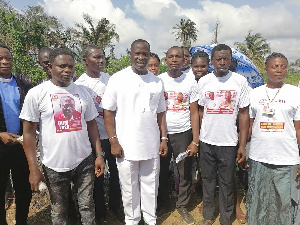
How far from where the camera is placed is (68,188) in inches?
95.2

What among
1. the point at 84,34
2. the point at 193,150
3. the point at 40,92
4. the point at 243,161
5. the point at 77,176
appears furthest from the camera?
the point at 84,34

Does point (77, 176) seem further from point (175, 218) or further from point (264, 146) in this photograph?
point (264, 146)

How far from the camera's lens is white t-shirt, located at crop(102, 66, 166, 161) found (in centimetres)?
266

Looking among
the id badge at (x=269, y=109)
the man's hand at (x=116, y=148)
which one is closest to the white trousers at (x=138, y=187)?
the man's hand at (x=116, y=148)

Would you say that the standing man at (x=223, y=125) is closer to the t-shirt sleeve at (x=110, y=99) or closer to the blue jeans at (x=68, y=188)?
the t-shirt sleeve at (x=110, y=99)

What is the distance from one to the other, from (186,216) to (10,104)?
2507 mm

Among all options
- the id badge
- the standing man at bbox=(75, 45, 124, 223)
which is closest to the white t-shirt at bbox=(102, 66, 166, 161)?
the standing man at bbox=(75, 45, 124, 223)

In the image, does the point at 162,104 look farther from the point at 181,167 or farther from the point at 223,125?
the point at 181,167

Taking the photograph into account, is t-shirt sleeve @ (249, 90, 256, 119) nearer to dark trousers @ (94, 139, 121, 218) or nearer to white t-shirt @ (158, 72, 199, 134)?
white t-shirt @ (158, 72, 199, 134)

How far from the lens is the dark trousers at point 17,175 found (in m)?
2.69

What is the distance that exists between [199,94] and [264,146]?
3.08ft

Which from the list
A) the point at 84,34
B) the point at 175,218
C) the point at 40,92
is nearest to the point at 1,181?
the point at 40,92

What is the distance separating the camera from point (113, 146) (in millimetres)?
2697

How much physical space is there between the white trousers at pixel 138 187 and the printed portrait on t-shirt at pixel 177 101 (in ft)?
2.33
